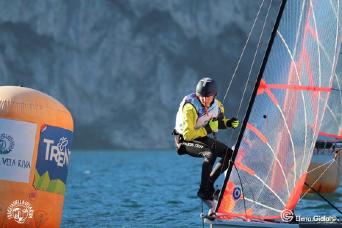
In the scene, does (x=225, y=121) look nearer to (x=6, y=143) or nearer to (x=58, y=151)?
(x=58, y=151)

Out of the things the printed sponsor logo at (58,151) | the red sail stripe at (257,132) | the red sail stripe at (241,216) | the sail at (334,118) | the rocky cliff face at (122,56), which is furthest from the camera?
the rocky cliff face at (122,56)

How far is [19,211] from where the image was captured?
977cm

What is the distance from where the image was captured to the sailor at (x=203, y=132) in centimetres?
978

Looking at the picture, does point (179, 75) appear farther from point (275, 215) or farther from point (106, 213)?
point (275, 215)

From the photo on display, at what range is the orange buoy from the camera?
973 centimetres

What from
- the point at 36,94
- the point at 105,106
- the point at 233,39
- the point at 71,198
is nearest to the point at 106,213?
the point at 71,198

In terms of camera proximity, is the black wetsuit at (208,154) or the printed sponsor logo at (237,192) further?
the black wetsuit at (208,154)

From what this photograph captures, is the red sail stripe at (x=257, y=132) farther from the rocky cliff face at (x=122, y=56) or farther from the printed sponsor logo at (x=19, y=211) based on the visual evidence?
the rocky cliff face at (x=122, y=56)

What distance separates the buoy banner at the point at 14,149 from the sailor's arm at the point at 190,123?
5.53 ft

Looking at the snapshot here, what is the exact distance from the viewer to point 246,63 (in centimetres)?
8319

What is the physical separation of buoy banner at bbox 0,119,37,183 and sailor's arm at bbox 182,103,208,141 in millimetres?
1687

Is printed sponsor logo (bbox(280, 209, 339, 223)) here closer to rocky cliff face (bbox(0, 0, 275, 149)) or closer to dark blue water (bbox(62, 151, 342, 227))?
dark blue water (bbox(62, 151, 342, 227))

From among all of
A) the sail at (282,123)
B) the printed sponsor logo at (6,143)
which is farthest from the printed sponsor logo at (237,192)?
the printed sponsor logo at (6,143)

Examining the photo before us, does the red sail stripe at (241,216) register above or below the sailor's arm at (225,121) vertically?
below
